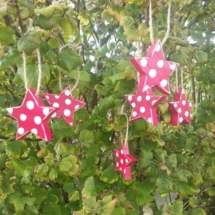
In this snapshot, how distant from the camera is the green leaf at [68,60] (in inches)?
30.8

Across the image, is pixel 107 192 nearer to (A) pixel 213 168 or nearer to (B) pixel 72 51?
(B) pixel 72 51

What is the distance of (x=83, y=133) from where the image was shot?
1.02 meters

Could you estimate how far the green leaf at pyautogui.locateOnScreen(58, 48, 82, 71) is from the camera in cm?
78

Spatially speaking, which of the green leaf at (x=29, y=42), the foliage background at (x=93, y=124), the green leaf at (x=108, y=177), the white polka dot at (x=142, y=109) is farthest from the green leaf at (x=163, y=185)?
the green leaf at (x=29, y=42)

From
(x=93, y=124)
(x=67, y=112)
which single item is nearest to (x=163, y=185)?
(x=93, y=124)

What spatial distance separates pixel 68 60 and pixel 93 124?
1.45 ft

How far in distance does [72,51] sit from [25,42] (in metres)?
0.18

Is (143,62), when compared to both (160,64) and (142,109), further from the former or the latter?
(142,109)

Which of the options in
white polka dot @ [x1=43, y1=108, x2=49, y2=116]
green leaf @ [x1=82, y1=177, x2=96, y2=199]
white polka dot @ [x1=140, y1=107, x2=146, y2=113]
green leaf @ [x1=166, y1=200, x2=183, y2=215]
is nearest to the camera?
white polka dot @ [x1=43, y1=108, x2=49, y2=116]

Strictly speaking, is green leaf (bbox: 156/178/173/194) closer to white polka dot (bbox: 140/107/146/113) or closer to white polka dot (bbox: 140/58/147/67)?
white polka dot (bbox: 140/107/146/113)

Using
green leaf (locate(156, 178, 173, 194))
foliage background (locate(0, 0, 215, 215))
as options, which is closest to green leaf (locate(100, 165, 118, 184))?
foliage background (locate(0, 0, 215, 215))

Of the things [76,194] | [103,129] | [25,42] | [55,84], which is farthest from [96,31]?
[25,42]

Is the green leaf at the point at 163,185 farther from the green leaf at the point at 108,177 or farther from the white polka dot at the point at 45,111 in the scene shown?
the white polka dot at the point at 45,111

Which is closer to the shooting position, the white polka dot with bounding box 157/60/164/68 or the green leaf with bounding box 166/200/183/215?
the white polka dot with bounding box 157/60/164/68
